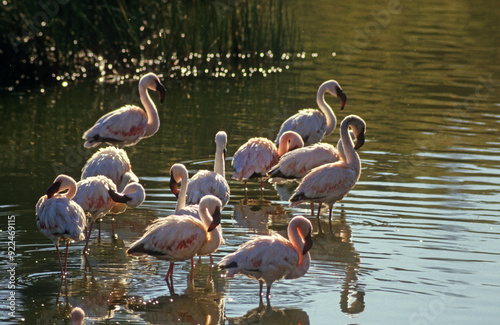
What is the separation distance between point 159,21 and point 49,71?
2.45m

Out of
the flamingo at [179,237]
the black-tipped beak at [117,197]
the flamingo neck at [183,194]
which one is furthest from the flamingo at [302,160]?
the flamingo at [179,237]

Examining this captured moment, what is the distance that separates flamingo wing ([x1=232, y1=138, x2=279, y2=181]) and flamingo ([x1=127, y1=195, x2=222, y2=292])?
2735mm

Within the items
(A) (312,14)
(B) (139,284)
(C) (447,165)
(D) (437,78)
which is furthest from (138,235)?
(A) (312,14)

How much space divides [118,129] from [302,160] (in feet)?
7.91

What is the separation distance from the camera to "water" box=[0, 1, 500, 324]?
6074 millimetres

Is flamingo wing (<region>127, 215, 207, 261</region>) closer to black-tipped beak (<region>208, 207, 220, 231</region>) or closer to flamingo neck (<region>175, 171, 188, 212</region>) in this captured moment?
black-tipped beak (<region>208, 207, 220, 231</region>)

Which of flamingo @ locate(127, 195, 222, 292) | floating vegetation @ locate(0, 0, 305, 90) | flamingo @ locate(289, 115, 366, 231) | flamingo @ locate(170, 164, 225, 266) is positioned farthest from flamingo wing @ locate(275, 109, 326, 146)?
floating vegetation @ locate(0, 0, 305, 90)

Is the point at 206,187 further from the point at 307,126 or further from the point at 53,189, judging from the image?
the point at 307,126

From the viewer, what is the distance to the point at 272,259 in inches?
238

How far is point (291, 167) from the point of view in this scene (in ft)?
29.8

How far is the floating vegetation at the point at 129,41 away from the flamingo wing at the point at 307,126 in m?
5.73

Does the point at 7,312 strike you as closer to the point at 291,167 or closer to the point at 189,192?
the point at 189,192

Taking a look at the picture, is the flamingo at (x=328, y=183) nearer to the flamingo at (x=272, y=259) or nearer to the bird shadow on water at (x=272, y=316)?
the flamingo at (x=272, y=259)

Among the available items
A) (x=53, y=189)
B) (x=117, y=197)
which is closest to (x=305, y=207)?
(x=117, y=197)
